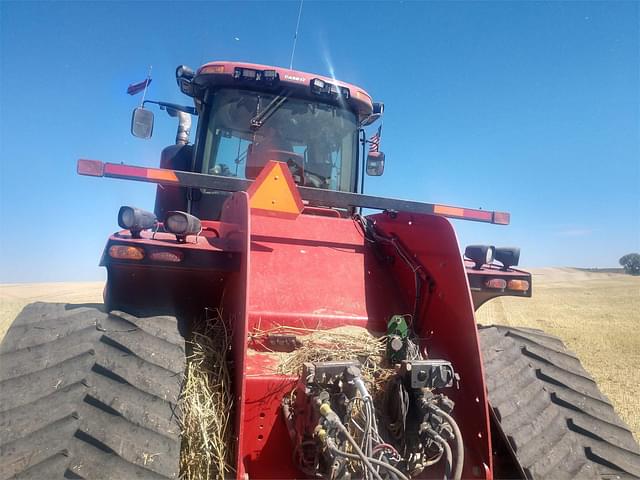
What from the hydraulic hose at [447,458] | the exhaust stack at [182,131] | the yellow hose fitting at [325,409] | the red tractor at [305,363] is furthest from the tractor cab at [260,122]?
the hydraulic hose at [447,458]

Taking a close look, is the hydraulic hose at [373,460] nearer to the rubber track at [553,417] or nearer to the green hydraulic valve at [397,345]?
the green hydraulic valve at [397,345]

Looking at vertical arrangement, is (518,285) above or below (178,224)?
below

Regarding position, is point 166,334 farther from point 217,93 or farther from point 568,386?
point 217,93

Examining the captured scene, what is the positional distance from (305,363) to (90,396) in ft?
3.14

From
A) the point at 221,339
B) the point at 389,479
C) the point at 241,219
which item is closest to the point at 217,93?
the point at 241,219

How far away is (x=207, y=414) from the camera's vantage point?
2195mm

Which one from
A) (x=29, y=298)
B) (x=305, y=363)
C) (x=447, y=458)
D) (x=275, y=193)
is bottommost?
(x=29, y=298)

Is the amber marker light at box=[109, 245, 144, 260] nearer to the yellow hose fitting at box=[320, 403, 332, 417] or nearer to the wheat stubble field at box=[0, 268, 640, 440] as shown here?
the yellow hose fitting at box=[320, 403, 332, 417]

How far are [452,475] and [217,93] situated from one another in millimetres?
3621

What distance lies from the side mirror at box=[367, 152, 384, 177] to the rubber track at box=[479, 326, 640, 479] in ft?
8.15

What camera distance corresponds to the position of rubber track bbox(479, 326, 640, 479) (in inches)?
97.6

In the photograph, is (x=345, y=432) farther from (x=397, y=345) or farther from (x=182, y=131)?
(x=182, y=131)

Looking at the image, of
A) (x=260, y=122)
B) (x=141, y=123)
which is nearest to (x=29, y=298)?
(x=141, y=123)

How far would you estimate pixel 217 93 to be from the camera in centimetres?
433
